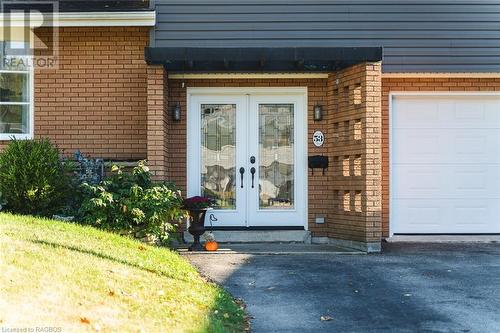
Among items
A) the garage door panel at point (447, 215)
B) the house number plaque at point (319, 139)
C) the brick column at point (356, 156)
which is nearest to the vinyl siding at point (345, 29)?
the brick column at point (356, 156)

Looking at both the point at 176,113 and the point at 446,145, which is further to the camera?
the point at 446,145

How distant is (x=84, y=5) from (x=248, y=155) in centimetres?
363

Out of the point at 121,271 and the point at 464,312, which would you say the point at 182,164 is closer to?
the point at 121,271

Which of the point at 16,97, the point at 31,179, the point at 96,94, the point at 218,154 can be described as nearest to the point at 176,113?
the point at 218,154

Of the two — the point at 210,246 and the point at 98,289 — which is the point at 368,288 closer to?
the point at 98,289

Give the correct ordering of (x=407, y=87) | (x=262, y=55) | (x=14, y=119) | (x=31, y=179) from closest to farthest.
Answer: (x=31, y=179)
(x=262, y=55)
(x=14, y=119)
(x=407, y=87)

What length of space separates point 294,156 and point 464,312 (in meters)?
5.43

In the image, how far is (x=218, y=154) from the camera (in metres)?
11.7

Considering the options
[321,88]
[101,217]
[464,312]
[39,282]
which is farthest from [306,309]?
[321,88]

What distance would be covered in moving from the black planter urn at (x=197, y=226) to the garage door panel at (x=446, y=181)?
11.6ft

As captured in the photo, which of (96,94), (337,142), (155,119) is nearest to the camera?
(155,119)

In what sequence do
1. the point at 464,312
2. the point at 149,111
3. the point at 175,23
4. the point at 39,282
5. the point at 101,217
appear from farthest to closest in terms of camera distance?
the point at 175,23 < the point at 149,111 < the point at 101,217 < the point at 464,312 < the point at 39,282

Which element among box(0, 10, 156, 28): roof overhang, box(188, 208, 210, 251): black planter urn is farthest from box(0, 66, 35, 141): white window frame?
box(188, 208, 210, 251): black planter urn

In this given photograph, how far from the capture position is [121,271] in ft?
23.0
